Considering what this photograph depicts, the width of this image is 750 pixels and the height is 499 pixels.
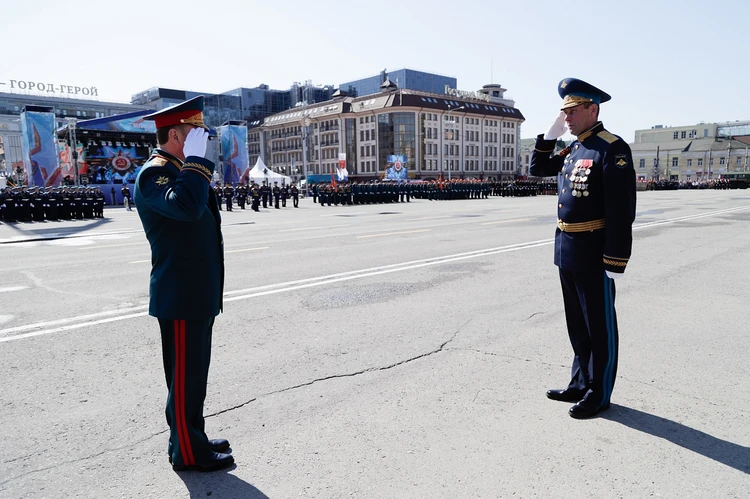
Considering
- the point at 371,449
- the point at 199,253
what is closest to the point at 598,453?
the point at 371,449

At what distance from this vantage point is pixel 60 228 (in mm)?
18328

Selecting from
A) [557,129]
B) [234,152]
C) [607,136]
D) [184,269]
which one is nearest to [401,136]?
[234,152]

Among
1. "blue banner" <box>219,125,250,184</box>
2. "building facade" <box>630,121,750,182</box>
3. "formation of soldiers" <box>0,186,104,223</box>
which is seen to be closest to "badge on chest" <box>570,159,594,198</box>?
"formation of soldiers" <box>0,186,104,223</box>

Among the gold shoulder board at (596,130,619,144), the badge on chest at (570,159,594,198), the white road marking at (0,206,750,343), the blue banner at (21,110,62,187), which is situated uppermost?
the blue banner at (21,110,62,187)

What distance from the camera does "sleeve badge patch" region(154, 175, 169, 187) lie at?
8.17 feet

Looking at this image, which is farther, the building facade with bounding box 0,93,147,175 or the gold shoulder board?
the building facade with bounding box 0,93,147,175

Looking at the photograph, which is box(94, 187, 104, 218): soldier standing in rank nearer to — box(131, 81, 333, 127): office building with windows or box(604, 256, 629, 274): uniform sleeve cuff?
box(604, 256, 629, 274): uniform sleeve cuff

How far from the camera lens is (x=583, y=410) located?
3389mm

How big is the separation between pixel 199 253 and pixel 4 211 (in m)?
23.5

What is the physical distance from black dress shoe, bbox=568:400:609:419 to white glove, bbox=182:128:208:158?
9.34ft

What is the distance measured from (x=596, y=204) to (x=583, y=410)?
55.2 inches

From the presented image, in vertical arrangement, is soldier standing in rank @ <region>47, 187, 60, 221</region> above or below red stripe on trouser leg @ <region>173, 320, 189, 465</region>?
above

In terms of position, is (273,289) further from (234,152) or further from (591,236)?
(234,152)

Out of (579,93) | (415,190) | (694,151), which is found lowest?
(415,190)
